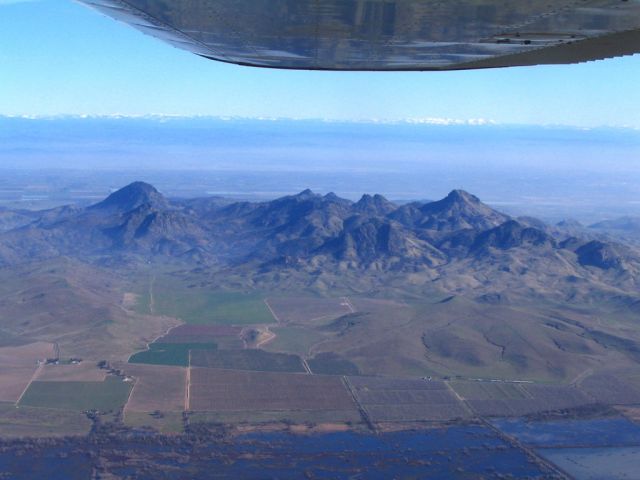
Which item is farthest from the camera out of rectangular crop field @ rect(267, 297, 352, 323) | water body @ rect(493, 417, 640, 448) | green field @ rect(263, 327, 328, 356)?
rectangular crop field @ rect(267, 297, 352, 323)

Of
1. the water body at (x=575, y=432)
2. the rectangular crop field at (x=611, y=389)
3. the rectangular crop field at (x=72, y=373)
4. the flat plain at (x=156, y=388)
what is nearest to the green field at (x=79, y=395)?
the rectangular crop field at (x=72, y=373)

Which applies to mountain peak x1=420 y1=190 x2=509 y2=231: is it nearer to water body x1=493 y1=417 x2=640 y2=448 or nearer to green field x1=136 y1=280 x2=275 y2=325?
green field x1=136 y1=280 x2=275 y2=325

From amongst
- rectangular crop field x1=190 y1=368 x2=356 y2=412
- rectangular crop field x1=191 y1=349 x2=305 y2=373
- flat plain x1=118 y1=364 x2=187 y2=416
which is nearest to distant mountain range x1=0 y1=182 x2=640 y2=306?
rectangular crop field x1=191 y1=349 x2=305 y2=373

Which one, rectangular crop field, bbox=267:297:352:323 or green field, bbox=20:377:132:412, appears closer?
green field, bbox=20:377:132:412


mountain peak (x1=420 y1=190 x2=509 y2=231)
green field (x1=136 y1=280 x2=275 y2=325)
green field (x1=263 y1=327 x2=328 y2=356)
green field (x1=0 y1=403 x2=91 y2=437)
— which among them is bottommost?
green field (x1=136 y1=280 x2=275 y2=325)

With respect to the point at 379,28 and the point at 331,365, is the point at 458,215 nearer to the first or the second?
the point at 331,365

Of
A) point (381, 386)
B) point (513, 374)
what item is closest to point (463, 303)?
point (513, 374)

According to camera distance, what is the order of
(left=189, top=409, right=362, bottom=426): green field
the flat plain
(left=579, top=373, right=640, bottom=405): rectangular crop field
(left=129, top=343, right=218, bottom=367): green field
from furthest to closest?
(left=129, top=343, right=218, bottom=367): green field
(left=579, top=373, right=640, bottom=405): rectangular crop field
the flat plain
(left=189, top=409, right=362, bottom=426): green field

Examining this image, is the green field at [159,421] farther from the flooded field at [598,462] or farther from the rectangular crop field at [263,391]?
the flooded field at [598,462]
